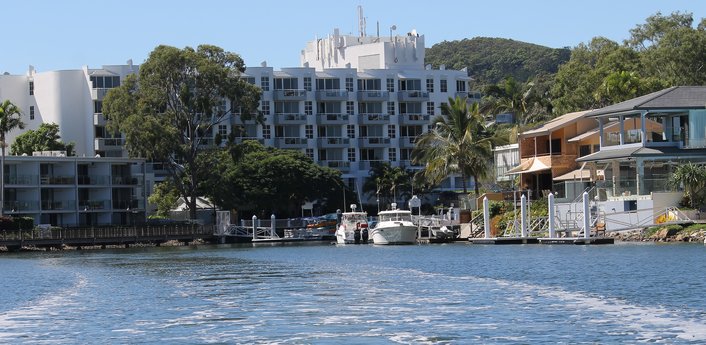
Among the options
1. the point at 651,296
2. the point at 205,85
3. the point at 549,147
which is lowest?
the point at 651,296

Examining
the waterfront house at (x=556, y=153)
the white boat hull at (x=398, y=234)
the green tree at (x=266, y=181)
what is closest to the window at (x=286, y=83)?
the green tree at (x=266, y=181)

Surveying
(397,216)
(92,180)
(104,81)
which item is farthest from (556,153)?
(104,81)

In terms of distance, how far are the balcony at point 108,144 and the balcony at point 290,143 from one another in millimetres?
16865

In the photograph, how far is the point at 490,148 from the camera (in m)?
101

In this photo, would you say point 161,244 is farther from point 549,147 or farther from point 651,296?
point 651,296

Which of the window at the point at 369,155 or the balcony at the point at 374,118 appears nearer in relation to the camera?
the balcony at the point at 374,118

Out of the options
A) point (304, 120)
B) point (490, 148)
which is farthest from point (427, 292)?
point (304, 120)

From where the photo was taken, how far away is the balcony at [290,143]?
143000mm

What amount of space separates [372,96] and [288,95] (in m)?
9.46

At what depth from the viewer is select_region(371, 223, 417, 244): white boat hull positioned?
88.8 m

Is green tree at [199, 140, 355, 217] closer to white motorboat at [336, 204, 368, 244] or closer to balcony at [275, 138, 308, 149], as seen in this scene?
balcony at [275, 138, 308, 149]

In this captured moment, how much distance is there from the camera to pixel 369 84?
147 meters

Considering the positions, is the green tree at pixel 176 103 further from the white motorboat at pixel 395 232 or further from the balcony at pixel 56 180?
the white motorboat at pixel 395 232

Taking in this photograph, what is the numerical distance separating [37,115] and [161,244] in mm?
39951
